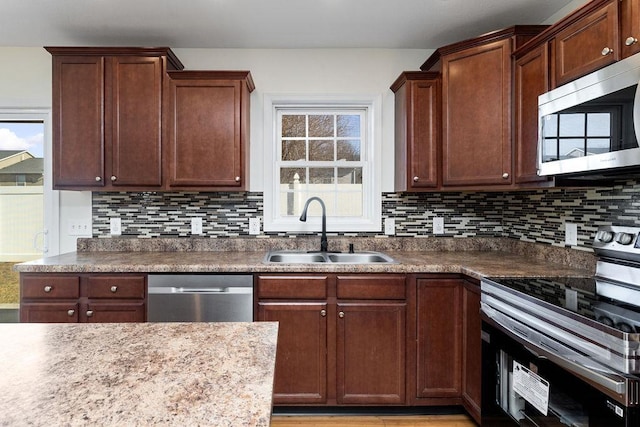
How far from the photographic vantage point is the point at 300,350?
218 cm

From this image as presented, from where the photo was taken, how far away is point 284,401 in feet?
7.13

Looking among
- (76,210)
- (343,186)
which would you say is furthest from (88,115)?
(343,186)

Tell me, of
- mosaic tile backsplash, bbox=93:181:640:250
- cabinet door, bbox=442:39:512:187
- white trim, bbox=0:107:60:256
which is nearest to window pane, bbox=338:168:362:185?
mosaic tile backsplash, bbox=93:181:640:250

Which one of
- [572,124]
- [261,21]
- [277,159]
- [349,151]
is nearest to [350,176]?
[349,151]

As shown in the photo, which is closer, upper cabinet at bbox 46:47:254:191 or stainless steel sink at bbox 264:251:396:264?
upper cabinet at bbox 46:47:254:191

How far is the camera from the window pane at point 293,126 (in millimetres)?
2953

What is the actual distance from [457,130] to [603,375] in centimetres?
163

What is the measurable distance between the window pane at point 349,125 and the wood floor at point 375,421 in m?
2.00

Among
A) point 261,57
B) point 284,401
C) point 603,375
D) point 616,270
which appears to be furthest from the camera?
→ point 261,57

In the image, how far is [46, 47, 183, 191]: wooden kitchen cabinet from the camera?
2.47m

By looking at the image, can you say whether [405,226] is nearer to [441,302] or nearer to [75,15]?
[441,302]

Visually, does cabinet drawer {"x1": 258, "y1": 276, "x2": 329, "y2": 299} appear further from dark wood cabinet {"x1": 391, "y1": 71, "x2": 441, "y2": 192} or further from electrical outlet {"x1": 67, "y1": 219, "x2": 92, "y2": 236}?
electrical outlet {"x1": 67, "y1": 219, "x2": 92, "y2": 236}

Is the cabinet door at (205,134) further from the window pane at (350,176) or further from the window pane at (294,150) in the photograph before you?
the window pane at (350,176)

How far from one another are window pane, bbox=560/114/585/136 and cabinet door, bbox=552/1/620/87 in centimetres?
Answer: 21
